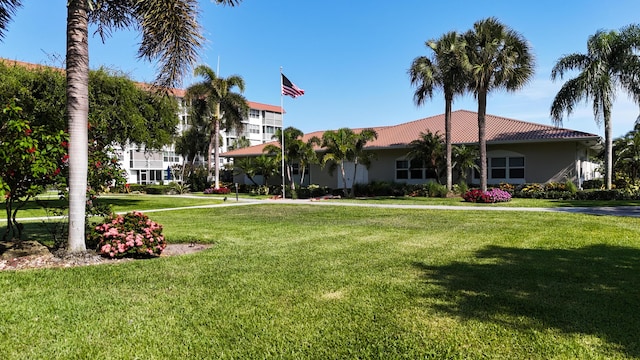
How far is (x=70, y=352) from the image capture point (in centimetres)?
356

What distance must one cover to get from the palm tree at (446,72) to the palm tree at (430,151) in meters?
0.88

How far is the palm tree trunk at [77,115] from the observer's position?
700cm

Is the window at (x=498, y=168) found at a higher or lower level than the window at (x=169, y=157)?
lower

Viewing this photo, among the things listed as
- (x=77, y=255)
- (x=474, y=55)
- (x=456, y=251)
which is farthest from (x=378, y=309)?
(x=474, y=55)

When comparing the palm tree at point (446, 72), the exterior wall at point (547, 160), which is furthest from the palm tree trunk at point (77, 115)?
the exterior wall at point (547, 160)

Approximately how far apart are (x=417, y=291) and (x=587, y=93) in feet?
72.9

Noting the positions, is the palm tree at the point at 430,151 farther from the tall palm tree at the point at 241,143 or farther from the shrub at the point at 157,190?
the tall palm tree at the point at 241,143

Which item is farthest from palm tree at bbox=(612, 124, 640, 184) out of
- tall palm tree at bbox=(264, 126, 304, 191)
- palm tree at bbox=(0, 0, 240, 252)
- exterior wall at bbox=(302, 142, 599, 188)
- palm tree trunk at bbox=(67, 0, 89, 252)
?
palm tree trunk at bbox=(67, 0, 89, 252)

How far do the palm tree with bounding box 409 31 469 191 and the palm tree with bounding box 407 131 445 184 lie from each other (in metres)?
0.88

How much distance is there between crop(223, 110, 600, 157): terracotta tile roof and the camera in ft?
74.9

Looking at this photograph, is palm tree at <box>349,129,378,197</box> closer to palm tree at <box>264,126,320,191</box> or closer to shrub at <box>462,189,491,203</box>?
palm tree at <box>264,126,320,191</box>

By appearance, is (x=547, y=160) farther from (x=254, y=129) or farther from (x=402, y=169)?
(x=254, y=129)

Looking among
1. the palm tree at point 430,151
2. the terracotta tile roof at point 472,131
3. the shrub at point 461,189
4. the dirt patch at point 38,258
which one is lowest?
the dirt patch at point 38,258

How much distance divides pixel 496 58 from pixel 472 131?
7.53 metres
